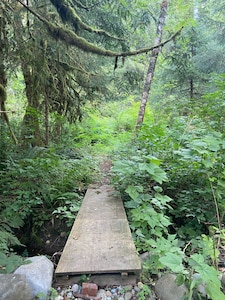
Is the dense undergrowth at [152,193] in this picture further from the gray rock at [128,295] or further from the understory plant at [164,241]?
the gray rock at [128,295]

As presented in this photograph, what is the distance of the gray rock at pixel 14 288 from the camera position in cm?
152

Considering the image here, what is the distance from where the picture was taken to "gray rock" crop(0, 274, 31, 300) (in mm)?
1521

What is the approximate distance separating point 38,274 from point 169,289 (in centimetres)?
103

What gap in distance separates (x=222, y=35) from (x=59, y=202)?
935 cm

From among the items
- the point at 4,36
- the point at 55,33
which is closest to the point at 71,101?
the point at 4,36

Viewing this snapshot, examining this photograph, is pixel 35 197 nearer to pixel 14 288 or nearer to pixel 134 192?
pixel 134 192

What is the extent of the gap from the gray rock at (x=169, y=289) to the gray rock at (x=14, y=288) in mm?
947

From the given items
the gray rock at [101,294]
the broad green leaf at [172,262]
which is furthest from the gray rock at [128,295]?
the broad green leaf at [172,262]

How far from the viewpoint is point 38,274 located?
183cm

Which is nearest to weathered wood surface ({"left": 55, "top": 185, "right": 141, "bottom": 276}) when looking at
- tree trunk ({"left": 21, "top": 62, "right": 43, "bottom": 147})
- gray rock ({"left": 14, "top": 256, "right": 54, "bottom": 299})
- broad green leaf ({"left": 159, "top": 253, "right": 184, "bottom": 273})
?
gray rock ({"left": 14, "top": 256, "right": 54, "bottom": 299})

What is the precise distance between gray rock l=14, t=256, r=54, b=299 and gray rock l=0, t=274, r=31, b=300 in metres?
0.08

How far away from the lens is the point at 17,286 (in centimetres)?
156

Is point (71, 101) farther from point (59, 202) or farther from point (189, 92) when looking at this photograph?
point (189, 92)

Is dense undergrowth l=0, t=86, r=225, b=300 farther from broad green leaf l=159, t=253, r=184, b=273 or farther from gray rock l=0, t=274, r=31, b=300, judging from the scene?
gray rock l=0, t=274, r=31, b=300
